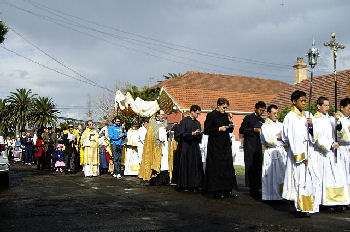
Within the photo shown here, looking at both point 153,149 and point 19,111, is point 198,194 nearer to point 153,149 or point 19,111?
point 153,149

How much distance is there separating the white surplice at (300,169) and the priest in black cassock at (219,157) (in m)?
1.85

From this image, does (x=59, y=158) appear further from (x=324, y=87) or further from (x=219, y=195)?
(x=324, y=87)

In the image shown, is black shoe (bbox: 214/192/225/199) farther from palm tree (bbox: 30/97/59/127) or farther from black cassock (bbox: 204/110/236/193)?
palm tree (bbox: 30/97/59/127)

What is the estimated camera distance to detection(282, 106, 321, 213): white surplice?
6422 millimetres

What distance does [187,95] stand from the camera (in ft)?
117

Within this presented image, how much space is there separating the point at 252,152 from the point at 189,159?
167cm

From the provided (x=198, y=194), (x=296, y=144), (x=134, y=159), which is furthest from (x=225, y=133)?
(x=134, y=159)

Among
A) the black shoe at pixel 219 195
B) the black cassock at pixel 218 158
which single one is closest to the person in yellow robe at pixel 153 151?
the black cassock at pixel 218 158

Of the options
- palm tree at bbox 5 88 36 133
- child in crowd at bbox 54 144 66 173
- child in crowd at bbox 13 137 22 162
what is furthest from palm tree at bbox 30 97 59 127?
child in crowd at bbox 54 144 66 173

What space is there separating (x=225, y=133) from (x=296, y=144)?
8.20ft

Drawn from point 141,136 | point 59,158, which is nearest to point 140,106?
point 141,136

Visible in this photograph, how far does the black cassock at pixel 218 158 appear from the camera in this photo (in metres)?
8.56

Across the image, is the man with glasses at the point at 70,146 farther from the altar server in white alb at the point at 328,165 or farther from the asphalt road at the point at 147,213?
the altar server in white alb at the point at 328,165

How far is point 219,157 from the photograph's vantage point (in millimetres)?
8727
